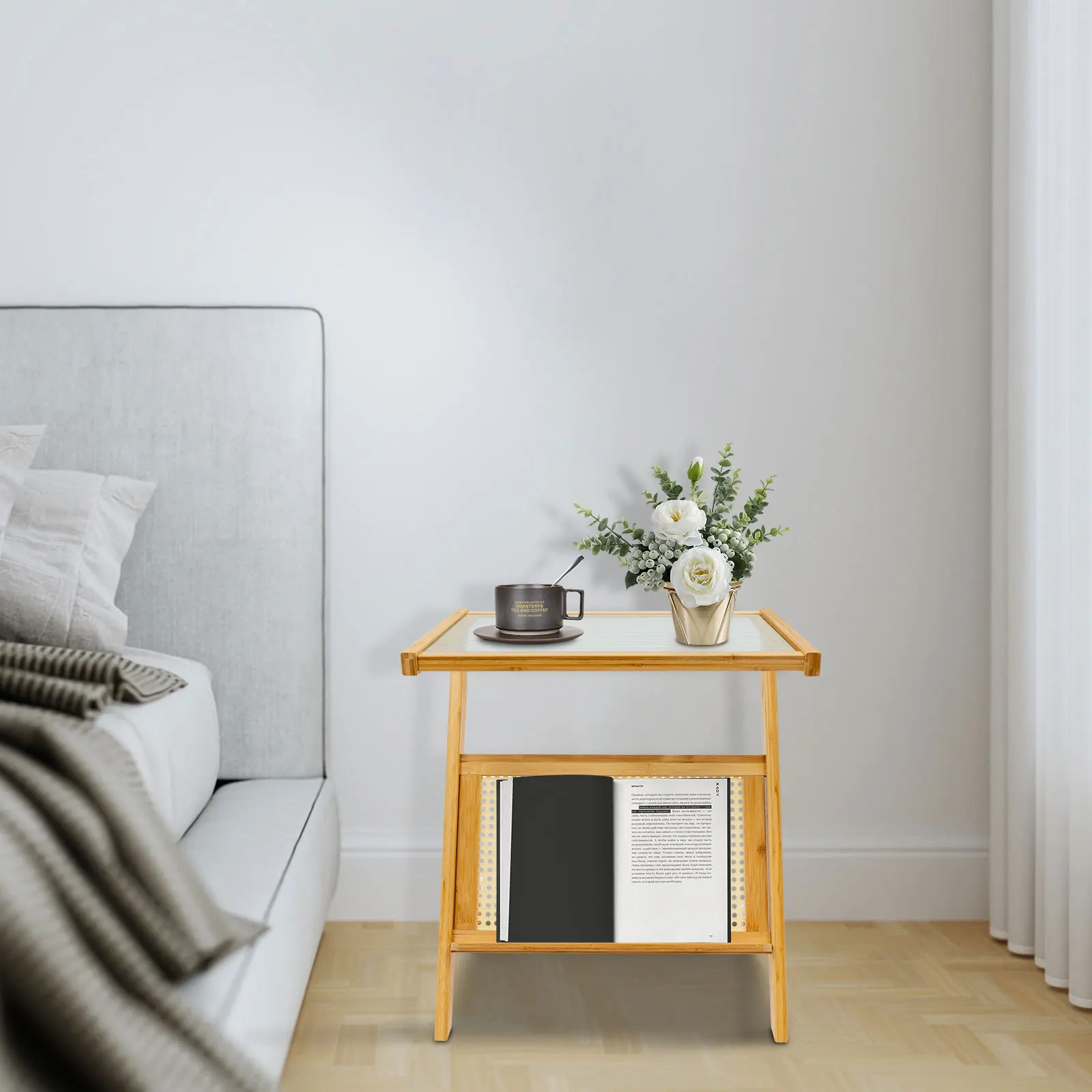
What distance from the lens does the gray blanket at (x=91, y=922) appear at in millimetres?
794

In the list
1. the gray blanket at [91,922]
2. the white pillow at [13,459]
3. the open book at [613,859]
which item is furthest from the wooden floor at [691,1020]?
the white pillow at [13,459]

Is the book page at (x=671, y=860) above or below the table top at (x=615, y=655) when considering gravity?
below

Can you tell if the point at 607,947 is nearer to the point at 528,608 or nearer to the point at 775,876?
the point at 775,876

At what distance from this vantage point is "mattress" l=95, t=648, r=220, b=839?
1.26m

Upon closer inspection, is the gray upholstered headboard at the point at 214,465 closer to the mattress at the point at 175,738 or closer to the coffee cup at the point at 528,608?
the mattress at the point at 175,738

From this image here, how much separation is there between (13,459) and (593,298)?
3.64 ft

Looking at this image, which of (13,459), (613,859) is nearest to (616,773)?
(613,859)

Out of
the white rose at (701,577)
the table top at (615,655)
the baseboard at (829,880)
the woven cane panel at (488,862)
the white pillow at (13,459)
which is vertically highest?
the white pillow at (13,459)

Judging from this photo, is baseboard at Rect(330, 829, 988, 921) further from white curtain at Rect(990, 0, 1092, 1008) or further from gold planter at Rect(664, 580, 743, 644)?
gold planter at Rect(664, 580, 743, 644)

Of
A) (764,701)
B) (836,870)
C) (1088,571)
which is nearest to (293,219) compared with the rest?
(764,701)

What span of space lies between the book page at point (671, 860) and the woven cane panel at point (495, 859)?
0.02 meters

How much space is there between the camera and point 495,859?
1642mm

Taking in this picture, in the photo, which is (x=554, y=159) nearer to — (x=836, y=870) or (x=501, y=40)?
(x=501, y=40)

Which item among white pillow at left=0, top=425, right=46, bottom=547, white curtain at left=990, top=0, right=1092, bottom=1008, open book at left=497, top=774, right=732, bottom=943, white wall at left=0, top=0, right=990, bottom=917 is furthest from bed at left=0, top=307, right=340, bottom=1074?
white curtain at left=990, top=0, right=1092, bottom=1008
